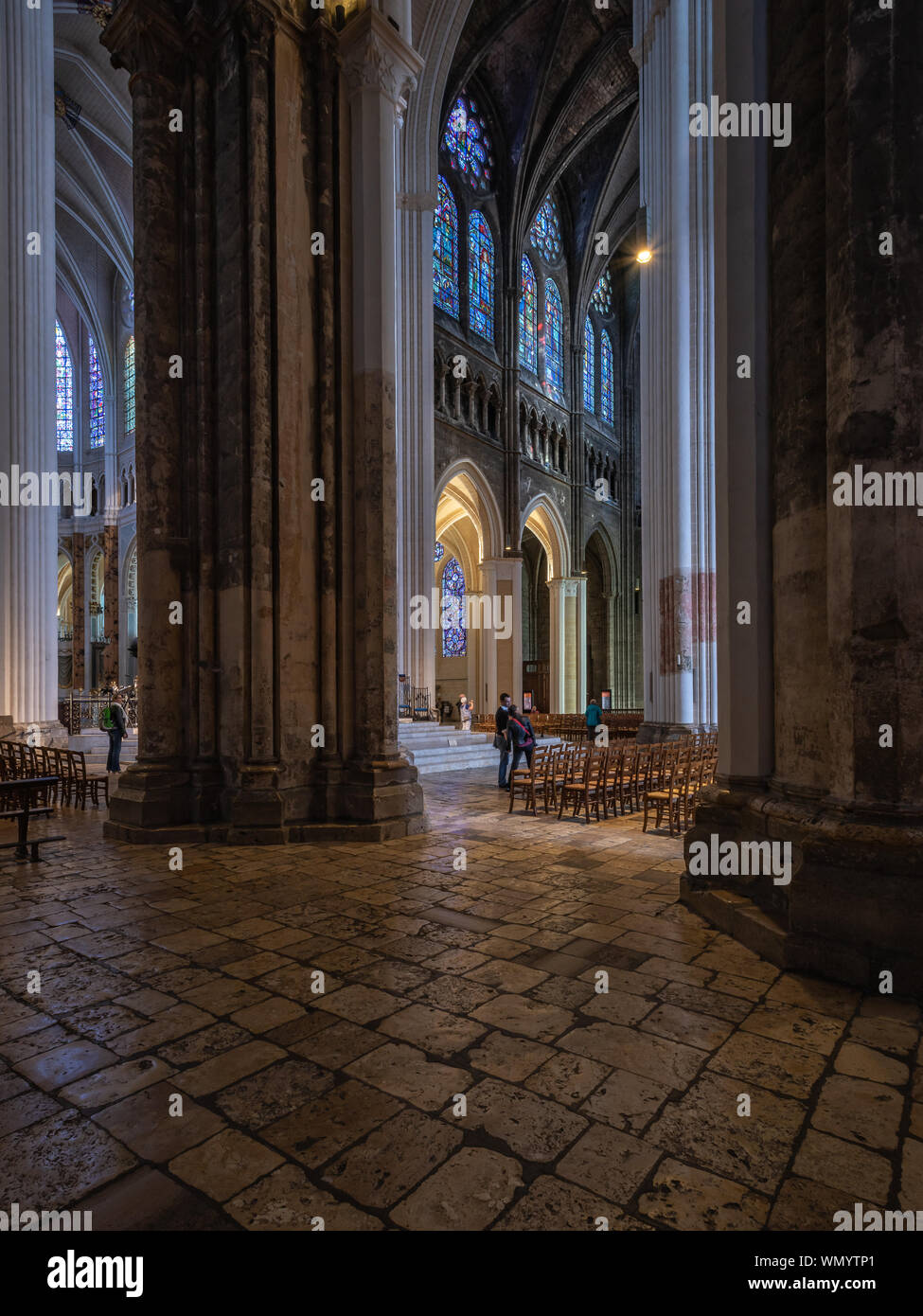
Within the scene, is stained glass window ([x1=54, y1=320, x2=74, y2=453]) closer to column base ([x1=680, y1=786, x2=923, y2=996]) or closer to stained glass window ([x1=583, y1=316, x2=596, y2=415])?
stained glass window ([x1=583, y1=316, x2=596, y2=415])

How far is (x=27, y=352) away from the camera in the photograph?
464 inches

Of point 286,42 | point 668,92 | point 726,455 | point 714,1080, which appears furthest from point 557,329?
point 714,1080

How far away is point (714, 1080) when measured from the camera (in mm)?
2363

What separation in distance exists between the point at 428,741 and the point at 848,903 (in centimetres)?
1101

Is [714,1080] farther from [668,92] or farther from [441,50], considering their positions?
[441,50]

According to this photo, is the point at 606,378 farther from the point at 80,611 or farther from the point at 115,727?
the point at 115,727

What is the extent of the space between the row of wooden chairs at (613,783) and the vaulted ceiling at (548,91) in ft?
72.9

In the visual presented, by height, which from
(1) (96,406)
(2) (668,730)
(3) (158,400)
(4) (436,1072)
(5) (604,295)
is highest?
(5) (604,295)

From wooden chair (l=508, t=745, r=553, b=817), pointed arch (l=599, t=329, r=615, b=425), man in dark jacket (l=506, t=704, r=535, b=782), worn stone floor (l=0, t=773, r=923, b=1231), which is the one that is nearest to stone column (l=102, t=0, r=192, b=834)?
worn stone floor (l=0, t=773, r=923, b=1231)

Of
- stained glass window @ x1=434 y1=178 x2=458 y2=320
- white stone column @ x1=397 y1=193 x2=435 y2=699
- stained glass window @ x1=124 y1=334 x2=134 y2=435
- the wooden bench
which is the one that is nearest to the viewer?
the wooden bench

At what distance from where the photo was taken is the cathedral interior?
211 cm

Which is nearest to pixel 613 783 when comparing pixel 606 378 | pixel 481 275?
pixel 481 275

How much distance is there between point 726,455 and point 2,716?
1186cm

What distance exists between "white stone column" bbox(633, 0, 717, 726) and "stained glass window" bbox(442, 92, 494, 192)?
33.8ft
